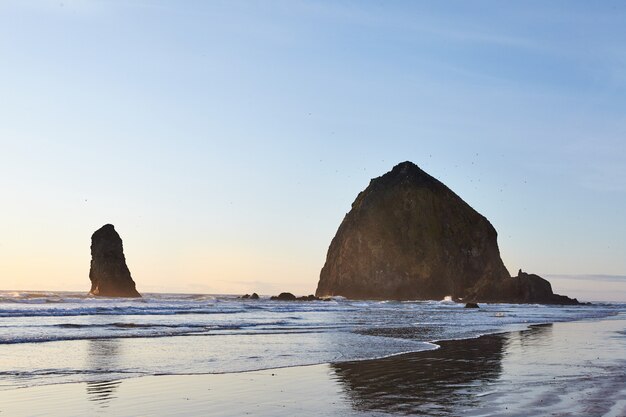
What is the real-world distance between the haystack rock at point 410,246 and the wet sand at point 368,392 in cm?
14372

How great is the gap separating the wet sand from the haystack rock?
472 ft

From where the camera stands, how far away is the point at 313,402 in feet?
41.1

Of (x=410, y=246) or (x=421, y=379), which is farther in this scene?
(x=410, y=246)

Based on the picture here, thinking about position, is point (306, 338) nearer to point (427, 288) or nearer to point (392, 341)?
point (392, 341)

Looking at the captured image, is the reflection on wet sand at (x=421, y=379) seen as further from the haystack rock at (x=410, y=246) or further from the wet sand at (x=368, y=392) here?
the haystack rock at (x=410, y=246)

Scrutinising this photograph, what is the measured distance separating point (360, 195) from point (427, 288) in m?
37.1

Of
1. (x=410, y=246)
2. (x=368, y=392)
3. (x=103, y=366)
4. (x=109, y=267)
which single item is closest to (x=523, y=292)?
(x=410, y=246)

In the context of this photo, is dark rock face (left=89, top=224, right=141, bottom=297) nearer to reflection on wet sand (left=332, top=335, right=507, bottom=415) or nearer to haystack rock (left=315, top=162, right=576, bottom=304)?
haystack rock (left=315, top=162, right=576, bottom=304)

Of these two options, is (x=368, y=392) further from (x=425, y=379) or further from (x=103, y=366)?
(x=103, y=366)

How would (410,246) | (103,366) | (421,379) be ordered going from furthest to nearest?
1. (410,246)
2. (103,366)
3. (421,379)

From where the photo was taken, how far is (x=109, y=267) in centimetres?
13588

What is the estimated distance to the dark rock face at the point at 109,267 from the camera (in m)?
134

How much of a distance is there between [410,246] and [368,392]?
15768cm

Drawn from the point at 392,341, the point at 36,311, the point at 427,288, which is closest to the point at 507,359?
the point at 392,341
